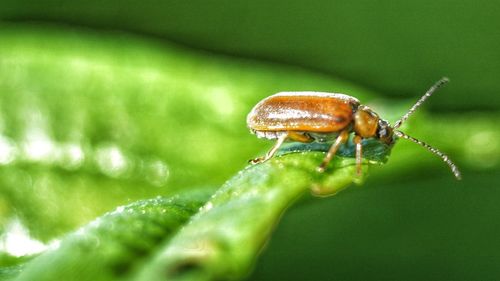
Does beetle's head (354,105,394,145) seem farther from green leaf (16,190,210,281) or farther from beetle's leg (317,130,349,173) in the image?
green leaf (16,190,210,281)

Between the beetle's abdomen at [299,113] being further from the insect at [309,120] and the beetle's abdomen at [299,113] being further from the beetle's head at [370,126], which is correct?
the beetle's head at [370,126]

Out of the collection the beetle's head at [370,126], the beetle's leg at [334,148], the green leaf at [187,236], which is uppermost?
the beetle's head at [370,126]

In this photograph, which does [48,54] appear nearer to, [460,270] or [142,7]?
[142,7]

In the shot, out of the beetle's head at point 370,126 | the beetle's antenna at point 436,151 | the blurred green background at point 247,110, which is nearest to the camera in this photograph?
the blurred green background at point 247,110

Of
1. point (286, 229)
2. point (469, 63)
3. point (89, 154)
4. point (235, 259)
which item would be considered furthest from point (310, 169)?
point (469, 63)

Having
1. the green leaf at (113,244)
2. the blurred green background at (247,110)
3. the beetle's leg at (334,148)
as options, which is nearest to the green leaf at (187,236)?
the green leaf at (113,244)

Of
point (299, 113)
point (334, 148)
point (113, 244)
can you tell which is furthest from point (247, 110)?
point (113, 244)

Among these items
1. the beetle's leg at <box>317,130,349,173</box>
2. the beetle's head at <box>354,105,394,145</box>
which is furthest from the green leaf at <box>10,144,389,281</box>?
the beetle's head at <box>354,105,394,145</box>

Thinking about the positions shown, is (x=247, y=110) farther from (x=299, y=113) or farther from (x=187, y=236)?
(x=187, y=236)
